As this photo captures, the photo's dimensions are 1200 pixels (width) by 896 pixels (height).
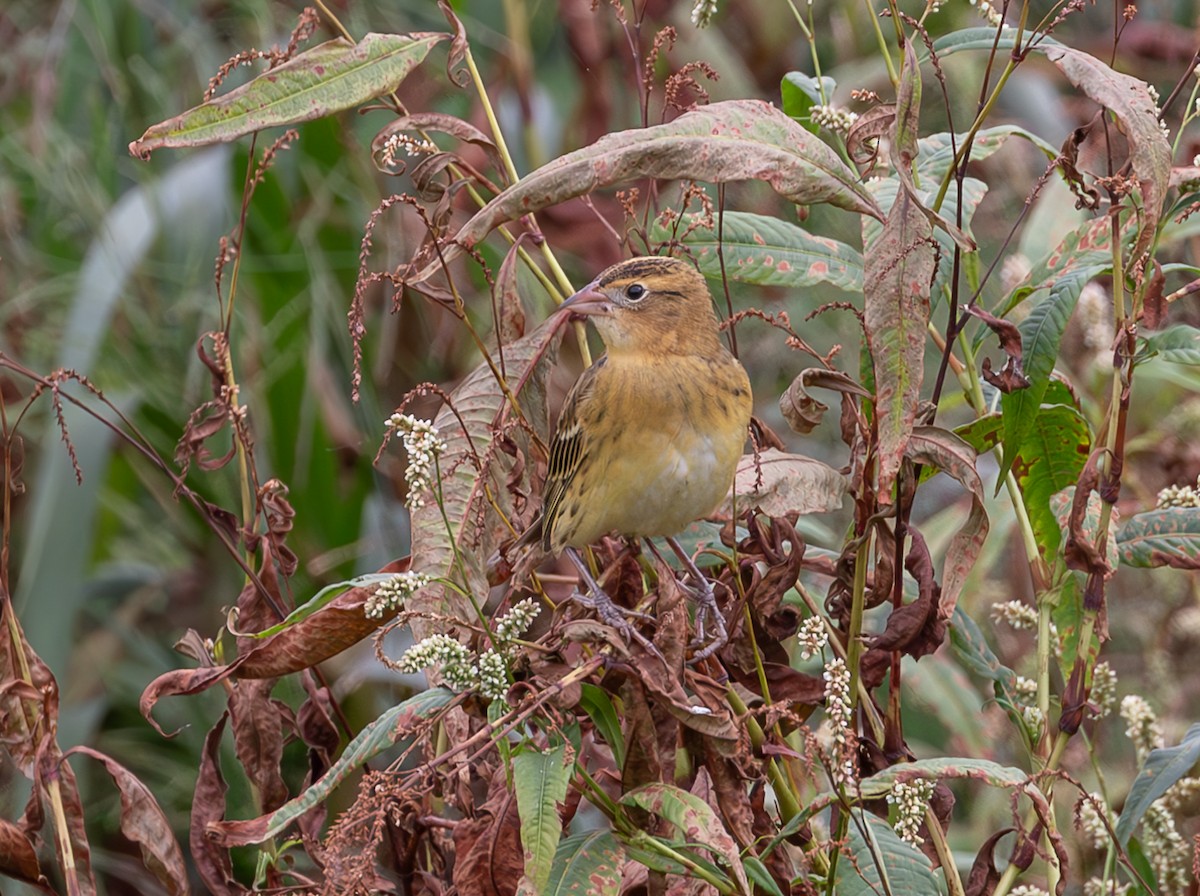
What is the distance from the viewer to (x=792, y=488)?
1941 millimetres

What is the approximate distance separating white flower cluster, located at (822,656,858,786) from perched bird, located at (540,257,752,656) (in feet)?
1.73

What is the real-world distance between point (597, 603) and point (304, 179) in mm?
3658

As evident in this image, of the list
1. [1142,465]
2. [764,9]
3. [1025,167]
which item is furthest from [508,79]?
[1142,465]

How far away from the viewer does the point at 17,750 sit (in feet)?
6.67

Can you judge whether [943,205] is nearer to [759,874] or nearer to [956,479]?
[956,479]

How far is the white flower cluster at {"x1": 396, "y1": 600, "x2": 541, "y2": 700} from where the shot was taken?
1603 mm

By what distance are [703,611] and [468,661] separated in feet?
1.80

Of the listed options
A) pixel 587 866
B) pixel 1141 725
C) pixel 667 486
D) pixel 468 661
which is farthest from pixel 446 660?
pixel 1141 725

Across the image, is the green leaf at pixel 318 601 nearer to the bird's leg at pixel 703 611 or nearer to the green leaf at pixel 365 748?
the green leaf at pixel 365 748

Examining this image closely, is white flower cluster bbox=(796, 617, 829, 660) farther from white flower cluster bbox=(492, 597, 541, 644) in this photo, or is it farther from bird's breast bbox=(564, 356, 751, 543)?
bird's breast bbox=(564, 356, 751, 543)

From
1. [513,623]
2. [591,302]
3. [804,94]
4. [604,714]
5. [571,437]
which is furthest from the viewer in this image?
[571,437]

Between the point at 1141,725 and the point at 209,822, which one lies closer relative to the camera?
the point at 209,822

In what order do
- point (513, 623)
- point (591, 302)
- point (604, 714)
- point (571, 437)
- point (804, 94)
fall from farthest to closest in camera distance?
point (571, 437)
point (591, 302)
point (804, 94)
point (604, 714)
point (513, 623)

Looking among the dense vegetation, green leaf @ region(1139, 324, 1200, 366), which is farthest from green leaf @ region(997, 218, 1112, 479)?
green leaf @ region(1139, 324, 1200, 366)
